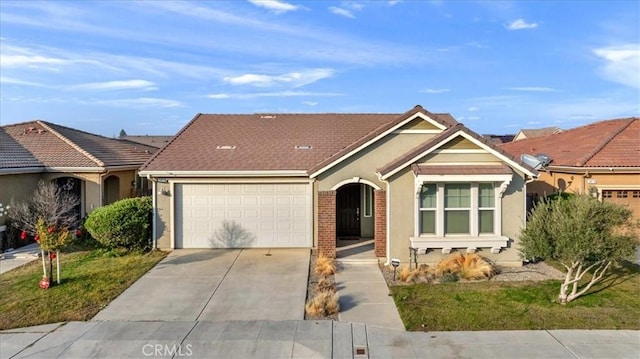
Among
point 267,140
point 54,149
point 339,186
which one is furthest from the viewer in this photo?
point 54,149

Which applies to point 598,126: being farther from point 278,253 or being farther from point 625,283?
point 278,253

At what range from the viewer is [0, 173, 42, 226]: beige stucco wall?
1468 centimetres

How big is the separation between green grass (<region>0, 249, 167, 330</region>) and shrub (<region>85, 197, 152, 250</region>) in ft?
1.41

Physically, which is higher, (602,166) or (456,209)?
(602,166)

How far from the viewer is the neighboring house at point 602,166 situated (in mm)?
15773

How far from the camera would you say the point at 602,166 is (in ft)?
51.4

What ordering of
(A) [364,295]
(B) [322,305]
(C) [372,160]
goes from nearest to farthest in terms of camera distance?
(B) [322,305] < (A) [364,295] < (C) [372,160]

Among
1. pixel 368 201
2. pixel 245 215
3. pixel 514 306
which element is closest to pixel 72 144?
pixel 245 215

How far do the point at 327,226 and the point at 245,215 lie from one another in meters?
3.44

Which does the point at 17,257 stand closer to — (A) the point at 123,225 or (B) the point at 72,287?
(A) the point at 123,225

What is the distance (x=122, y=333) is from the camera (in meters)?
7.83

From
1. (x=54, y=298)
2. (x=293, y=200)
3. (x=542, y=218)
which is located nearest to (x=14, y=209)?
(x=54, y=298)

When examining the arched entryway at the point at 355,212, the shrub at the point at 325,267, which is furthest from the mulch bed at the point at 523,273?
the arched entryway at the point at 355,212

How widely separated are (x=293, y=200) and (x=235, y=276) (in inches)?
164
